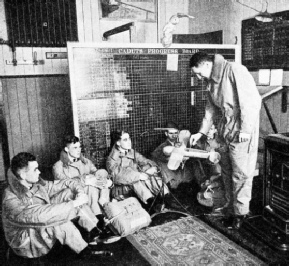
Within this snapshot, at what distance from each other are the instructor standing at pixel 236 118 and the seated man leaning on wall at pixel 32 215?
1.68 meters

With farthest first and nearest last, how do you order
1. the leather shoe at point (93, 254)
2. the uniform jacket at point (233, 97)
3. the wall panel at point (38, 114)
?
1. the wall panel at point (38, 114)
2. the uniform jacket at point (233, 97)
3. the leather shoe at point (93, 254)

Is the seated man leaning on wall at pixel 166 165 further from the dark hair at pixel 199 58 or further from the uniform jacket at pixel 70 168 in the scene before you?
the dark hair at pixel 199 58

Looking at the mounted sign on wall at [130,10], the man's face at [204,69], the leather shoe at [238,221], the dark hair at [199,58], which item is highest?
the mounted sign on wall at [130,10]

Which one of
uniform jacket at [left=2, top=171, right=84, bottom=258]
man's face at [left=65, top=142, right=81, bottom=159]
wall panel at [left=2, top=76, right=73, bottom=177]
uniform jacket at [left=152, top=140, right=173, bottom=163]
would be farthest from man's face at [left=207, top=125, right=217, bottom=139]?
wall panel at [left=2, top=76, right=73, bottom=177]

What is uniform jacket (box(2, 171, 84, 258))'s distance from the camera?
9.07 feet

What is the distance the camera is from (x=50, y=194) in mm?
3377

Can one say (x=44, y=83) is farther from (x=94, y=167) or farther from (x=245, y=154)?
(x=245, y=154)

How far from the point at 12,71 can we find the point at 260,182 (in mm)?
4614

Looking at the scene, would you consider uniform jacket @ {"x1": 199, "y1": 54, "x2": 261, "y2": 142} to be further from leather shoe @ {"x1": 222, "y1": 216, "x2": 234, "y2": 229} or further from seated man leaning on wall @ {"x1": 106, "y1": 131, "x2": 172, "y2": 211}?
seated man leaning on wall @ {"x1": 106, "y1": 131, "x2": 172, "y2": 211}

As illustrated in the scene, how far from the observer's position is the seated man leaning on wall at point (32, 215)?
9.11 feet

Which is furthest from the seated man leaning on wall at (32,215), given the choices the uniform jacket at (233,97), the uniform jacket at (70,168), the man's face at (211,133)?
the man's face at (211,133)

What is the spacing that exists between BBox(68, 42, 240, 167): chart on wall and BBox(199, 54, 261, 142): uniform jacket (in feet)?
4.16

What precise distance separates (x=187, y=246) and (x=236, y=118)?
144 centimetres

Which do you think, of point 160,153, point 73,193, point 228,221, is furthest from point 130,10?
point 228,221
